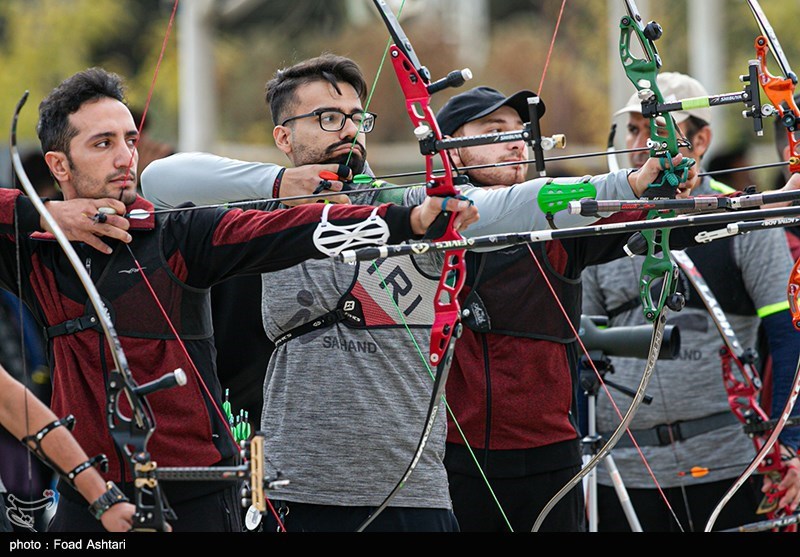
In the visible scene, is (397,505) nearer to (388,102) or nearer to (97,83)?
(97,83)

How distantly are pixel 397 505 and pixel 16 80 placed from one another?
13.7 m

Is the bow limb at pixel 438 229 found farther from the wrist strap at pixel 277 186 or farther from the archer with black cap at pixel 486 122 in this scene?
the archer with black cap at pixel 486 122

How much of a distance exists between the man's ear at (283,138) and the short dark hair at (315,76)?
0.03 meters

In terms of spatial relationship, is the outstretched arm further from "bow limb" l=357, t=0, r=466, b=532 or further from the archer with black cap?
the archer with black cap

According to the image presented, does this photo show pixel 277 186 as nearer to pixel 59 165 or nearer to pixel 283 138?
pixel 283 138

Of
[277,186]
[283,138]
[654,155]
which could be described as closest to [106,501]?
[277,186]

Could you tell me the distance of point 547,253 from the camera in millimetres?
3398

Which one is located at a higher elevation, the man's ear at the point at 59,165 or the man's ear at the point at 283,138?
the man's ear at the point at 283,138

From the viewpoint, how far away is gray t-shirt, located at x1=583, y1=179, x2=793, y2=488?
3855mm

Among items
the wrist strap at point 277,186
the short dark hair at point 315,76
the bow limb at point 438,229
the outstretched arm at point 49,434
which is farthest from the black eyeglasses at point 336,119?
the outstretched arm at point 49,434

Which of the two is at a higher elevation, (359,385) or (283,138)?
(283,138)

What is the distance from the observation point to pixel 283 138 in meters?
3.32

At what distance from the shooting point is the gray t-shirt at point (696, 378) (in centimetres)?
386

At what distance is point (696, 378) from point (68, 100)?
2.09m
